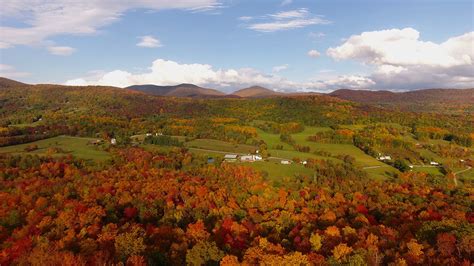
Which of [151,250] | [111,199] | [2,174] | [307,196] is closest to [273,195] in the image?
[307,196]

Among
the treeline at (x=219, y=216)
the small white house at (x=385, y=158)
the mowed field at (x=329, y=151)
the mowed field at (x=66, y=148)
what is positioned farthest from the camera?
the small white house at (x=385, y=158)

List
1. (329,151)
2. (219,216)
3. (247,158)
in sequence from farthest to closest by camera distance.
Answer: (329,151), (247,158), (219,216)

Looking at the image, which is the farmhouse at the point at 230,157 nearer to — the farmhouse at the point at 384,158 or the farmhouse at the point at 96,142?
the farmhouse at the point at 96,142

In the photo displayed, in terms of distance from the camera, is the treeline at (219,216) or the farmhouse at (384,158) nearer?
the treeline at (219,216)

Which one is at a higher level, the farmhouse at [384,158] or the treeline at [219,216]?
the treeline at [219,216]

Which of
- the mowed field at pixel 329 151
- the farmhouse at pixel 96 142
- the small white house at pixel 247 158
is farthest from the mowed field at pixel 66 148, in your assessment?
the mowed field at pixel 329 151

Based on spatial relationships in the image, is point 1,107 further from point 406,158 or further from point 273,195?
point 406,158

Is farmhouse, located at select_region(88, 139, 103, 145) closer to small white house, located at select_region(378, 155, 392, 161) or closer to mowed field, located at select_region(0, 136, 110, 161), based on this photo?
mowed field, located at select_region(0, 136, 110, 161)

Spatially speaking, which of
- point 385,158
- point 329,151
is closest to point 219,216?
point 329,151

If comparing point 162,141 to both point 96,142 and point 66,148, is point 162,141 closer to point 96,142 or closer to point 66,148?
point 96,142

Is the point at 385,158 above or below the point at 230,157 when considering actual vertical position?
below
